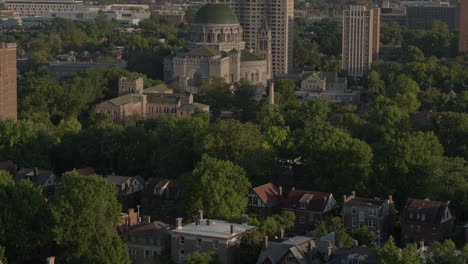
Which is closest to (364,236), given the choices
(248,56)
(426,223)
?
(426,223)

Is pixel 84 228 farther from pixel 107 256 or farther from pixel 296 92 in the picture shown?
pixel 296 92

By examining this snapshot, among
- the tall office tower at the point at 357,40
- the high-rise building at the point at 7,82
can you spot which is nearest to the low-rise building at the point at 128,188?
the high-rise building at the point at 7,82

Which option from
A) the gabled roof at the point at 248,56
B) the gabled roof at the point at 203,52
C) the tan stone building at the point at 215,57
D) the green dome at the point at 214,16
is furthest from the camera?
the green dome at the point at 214,16

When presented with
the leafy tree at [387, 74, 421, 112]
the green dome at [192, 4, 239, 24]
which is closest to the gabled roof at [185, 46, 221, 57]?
the green dome at [192, 4, 239, 24]

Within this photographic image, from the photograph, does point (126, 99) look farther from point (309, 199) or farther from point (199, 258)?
point (199, 258)

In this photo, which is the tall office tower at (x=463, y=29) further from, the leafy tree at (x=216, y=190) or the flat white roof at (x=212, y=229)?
the flat white roof at (x=212, y=229)

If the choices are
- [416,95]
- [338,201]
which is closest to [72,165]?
[338,201]
